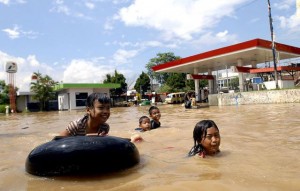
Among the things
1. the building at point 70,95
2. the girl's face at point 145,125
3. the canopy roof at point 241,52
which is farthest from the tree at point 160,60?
the girl's face at point 145,125

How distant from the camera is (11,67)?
4394cm

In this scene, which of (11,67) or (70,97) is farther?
(11,67)

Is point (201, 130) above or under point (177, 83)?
under

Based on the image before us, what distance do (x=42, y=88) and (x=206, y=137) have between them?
40.4 meters

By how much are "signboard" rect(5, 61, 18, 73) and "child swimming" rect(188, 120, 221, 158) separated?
44.2m

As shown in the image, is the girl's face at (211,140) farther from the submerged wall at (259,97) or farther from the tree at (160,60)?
the tree at (160,60)

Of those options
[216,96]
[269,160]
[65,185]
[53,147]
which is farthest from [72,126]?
[216,96]

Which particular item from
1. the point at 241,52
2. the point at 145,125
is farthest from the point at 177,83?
the point at 145,125

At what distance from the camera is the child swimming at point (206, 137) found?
391 cm

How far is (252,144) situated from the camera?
5395 mm

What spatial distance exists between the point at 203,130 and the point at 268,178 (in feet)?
3.44

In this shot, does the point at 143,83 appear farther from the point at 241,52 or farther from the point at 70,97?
the point at 241,52

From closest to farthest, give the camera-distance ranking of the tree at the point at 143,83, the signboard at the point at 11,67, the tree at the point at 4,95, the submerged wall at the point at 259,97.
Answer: the submerged wall at the point at 259,97 < the signboard at the point at 11,67 < the tree at the point at 4,95 < the tree at the point at 143,83

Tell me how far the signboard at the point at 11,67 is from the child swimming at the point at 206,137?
1740 inches
